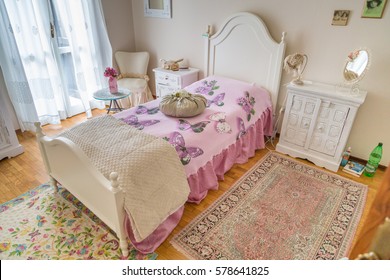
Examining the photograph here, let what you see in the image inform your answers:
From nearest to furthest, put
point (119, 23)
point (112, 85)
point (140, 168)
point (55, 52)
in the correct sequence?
1. point (140, 168)
2. point (112, 85)
3. point (55, 52)
4. point (119, 23)

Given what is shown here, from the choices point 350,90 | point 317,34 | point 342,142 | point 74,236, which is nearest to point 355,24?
point 317,34

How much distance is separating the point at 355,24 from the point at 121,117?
231 cm

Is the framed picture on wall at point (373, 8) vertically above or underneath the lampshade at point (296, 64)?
above

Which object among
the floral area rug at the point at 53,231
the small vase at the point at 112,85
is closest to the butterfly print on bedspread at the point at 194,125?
the floral area rug at the point at 53,231

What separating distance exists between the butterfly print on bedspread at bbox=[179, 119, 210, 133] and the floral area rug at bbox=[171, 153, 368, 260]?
64 centimetres

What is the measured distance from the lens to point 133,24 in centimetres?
412

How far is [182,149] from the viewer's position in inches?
79.6

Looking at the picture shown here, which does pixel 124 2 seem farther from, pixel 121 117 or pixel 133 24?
pixel 121 117

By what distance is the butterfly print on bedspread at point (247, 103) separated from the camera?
2.70 metres

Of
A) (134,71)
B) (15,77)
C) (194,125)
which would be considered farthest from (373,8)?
(15,77)

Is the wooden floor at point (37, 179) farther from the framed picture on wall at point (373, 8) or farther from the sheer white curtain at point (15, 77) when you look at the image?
the framed picture on wall at point (373, 8)

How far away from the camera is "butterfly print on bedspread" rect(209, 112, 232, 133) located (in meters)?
2.36

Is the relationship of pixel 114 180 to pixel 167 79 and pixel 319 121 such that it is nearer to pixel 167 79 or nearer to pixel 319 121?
pixel 319 121

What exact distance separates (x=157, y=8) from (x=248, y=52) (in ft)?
5.31
